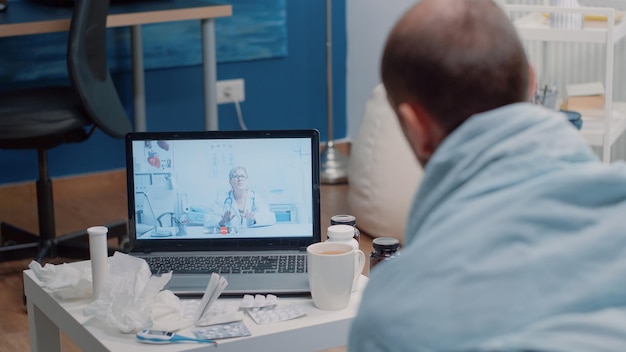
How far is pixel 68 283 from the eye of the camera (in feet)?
5.93

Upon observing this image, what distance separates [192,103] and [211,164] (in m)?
2.41

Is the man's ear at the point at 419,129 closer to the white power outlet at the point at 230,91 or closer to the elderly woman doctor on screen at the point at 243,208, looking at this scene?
the elderly woman doctor on screen at the point at 243,208

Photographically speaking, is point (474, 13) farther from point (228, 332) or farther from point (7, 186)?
point (7, 186)

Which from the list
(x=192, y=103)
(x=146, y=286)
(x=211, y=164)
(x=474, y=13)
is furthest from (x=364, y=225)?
(x=474, y=13)

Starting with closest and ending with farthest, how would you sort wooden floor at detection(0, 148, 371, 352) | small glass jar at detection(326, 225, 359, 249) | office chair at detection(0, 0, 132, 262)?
1. small glass jar at detection(326, 225, 359, 249)
2. office chair at detection(0, 0, 132, 262)
3. wooden floor at detection(0, 148, 371, 352)

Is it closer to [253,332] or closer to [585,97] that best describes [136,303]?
[253,332]

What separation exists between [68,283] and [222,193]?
340 mm

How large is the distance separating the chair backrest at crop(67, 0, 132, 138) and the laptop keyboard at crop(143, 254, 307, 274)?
1.29m

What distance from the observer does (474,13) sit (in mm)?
1018

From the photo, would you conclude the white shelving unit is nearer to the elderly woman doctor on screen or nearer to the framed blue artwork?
the framed blue artwork

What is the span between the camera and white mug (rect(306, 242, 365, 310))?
5.66 ft

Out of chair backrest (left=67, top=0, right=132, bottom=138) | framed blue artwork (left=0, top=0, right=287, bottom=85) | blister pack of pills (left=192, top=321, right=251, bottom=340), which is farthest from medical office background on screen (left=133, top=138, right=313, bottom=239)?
framed blue artwork (left=0, top=0, right=287, bottom=85)

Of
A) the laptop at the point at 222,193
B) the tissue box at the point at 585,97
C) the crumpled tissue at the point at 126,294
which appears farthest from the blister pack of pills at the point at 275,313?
the tissue box at the point at 585,97

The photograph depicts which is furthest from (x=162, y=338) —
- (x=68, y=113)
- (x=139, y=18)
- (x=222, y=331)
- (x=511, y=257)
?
(x=139, y=18)
